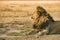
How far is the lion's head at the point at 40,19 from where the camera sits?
83.8 inches

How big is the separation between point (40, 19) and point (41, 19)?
0.01 metres

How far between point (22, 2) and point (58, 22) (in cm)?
51

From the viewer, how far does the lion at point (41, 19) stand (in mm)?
2125

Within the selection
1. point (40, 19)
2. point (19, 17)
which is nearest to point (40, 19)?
point (40, 19)

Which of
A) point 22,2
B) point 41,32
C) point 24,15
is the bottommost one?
point 41,32

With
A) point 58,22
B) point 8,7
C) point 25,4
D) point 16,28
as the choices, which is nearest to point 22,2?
point 25,4

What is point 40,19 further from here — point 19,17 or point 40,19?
point 19,17

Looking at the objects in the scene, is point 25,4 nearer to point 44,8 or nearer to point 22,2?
point 22,2

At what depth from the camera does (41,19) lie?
2.15 meters

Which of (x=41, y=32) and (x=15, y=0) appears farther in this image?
(x=15, y=0)

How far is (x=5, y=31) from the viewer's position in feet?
6.88

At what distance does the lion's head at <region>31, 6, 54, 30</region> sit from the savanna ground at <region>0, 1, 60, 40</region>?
52 mm

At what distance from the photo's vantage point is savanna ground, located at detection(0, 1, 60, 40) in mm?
2061

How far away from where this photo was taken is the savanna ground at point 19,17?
2.06 meters
